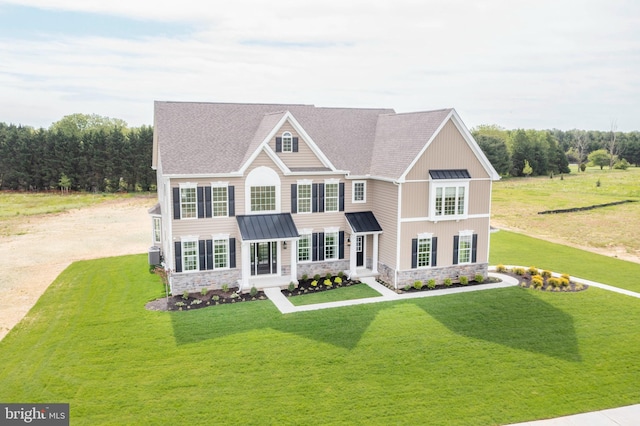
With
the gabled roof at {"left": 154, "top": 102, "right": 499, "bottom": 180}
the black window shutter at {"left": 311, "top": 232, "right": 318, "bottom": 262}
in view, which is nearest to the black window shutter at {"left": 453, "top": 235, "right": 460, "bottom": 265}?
the gabled roof at {"left": 154, "top": 102, "right": 499, "bottom": 180}

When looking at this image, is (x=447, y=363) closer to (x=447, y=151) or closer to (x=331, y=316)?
(x=331, y=316)

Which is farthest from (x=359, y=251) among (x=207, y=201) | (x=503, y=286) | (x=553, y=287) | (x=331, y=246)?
(x=553, y=287)

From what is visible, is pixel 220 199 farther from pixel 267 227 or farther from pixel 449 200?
pixel 449 200

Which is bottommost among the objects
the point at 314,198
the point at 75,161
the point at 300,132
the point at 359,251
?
the point at 359,251

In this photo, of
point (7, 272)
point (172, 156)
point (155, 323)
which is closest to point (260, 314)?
point (155, 323)

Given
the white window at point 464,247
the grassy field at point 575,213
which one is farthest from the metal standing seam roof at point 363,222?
the grassy field at point 575,213

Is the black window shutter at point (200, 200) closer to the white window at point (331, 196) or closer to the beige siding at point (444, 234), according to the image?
the white window at point (331, 196)
